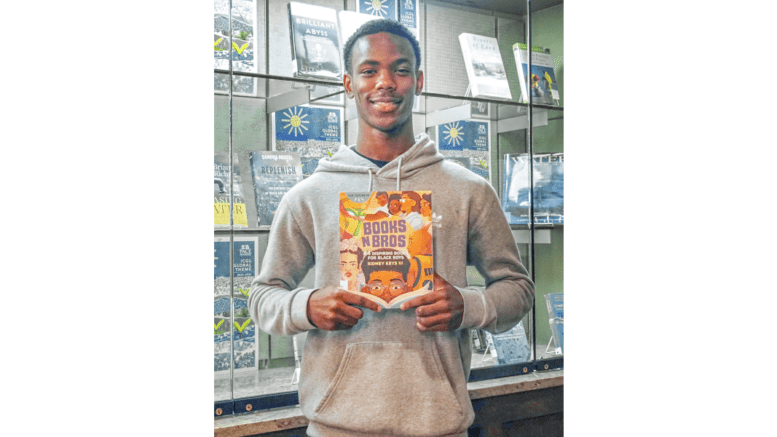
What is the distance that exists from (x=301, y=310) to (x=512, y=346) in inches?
36.5

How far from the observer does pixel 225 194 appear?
6.14 feet

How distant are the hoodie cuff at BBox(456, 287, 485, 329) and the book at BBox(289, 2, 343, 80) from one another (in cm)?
78

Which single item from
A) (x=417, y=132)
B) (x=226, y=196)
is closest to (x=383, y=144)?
(x=417, y=132)

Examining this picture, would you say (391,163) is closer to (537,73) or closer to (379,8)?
(379,8)

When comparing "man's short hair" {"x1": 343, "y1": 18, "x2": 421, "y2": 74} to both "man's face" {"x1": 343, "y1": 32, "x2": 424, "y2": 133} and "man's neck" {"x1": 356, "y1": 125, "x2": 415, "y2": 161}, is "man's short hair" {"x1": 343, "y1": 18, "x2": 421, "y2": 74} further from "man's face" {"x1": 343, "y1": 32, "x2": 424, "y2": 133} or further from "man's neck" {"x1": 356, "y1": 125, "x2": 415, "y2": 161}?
"man's neck" {"x1": 356, "y1": 125, "x2": 415, "y2": 161}

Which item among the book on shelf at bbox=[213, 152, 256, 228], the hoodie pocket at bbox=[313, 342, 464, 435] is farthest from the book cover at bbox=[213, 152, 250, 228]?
the hoodie pocket at bbox=[313, 342, 464, 435]

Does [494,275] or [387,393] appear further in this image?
[494,275]

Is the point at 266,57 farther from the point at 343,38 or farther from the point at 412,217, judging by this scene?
the point at 412,217

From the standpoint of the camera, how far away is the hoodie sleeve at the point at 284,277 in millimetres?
1611

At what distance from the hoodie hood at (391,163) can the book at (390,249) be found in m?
0.10

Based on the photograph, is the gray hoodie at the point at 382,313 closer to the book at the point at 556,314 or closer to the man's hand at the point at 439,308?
the man's hand at the point at 439,308
